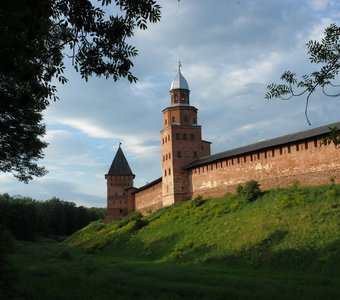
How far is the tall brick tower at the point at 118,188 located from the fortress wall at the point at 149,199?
27.4 ft

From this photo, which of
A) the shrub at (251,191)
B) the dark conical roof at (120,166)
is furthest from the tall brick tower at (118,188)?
the shrub at (251,191)

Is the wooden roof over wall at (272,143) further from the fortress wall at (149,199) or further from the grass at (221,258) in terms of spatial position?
the fortress wall at (149,199)

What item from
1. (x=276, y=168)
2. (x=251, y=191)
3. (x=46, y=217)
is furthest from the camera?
(x=46, y=217)

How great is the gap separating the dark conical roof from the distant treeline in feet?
35.4

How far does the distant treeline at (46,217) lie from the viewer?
164 feet

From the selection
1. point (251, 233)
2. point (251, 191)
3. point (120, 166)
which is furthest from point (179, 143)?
point (120, 166)

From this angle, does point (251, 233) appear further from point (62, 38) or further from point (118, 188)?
point (118, 188)

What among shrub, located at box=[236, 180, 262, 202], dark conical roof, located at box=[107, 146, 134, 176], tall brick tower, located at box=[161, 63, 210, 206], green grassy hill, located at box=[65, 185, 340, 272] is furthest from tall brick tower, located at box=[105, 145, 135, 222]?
shrub, located at box=[236, 180, 262, 202]

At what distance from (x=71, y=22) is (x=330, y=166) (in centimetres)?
1964

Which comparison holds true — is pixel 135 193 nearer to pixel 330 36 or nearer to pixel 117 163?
pixel 117 163

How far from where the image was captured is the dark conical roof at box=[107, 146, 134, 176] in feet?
179

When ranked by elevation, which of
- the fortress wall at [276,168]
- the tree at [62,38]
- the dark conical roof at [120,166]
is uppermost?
the dark conical roof at [120,166]

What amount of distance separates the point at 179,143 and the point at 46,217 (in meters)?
34.0

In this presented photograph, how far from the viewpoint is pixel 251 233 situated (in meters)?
19.4
